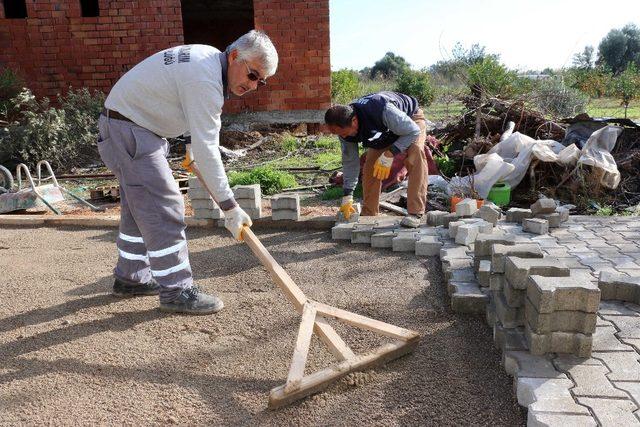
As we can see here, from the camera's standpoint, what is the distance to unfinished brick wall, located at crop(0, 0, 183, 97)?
980 centimetres

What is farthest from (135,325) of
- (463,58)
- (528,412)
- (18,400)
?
(463,58)

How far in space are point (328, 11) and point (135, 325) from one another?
27.6 ft

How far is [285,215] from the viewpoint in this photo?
4941 mm

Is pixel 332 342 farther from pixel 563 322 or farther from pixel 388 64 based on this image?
pixel 388 64

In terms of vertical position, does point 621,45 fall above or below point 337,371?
above

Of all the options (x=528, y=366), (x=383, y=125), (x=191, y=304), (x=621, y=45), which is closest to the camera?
(x=528, y=366)

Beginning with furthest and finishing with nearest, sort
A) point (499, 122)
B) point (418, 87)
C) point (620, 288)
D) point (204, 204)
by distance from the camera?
1. point (418, 87)
2. point (499, 122)
3. point (204, 204)
4. point (620, 288)

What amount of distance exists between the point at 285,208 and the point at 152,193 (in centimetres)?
207

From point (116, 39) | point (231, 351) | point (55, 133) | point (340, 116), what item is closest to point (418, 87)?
point (116, 39)

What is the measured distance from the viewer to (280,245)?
456 cm

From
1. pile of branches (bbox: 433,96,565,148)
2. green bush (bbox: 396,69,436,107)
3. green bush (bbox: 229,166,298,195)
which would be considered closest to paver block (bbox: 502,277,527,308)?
green bush (bbox: 229,166,298,195)

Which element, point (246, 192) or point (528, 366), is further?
point (246, 192)

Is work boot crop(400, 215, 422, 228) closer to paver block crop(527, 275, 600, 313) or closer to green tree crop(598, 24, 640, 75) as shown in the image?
paver block crop(527, 275, 600, 313)

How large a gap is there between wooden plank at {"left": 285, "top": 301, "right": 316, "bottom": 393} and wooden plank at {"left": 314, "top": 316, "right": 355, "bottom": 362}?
7 cm
